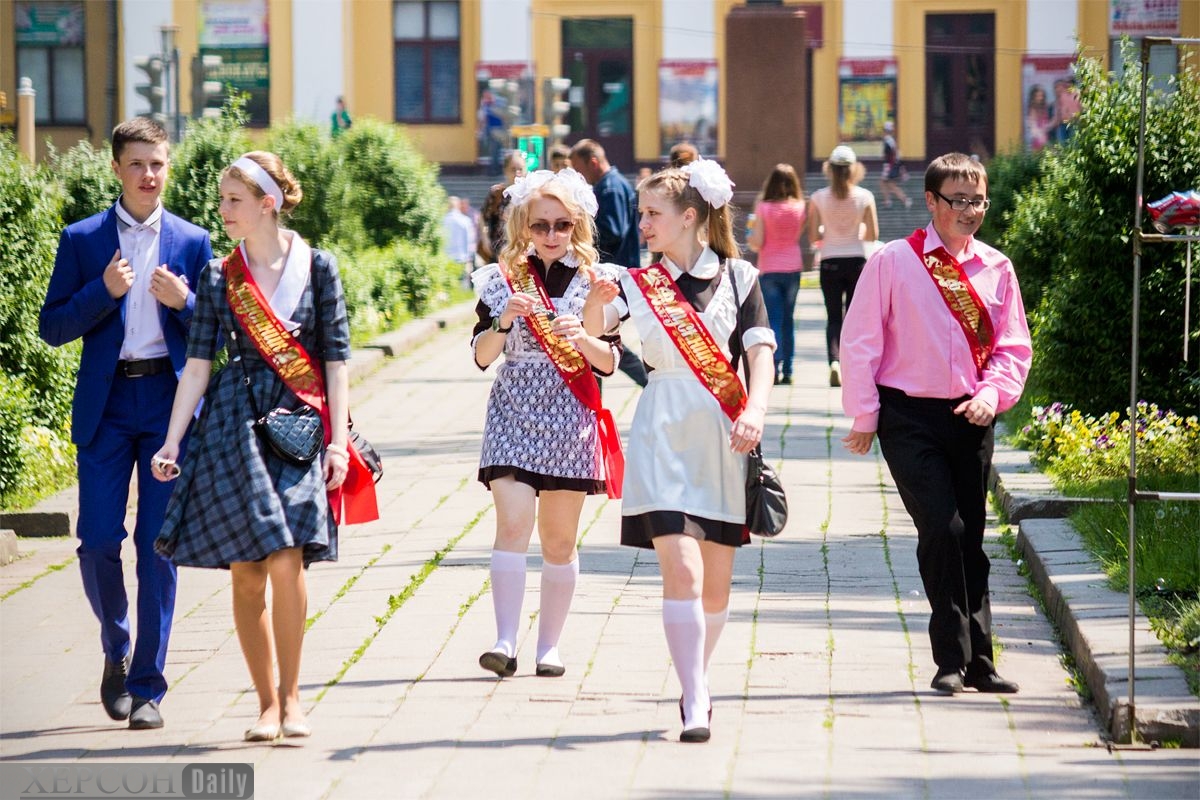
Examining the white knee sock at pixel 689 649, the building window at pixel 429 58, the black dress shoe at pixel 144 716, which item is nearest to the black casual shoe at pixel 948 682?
the white knee sock at pixel 689 649

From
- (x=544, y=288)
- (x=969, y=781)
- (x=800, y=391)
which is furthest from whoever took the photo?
(x=800, y=391)

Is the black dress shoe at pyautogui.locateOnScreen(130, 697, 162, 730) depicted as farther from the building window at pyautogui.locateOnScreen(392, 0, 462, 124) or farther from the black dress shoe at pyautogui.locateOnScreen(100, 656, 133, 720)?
the building window at pyautogui.locateOnScreen(392, 0, 462, 124)

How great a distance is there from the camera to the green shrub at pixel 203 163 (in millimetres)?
15672

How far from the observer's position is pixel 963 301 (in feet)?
20.1

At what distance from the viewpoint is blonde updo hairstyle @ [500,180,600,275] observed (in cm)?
631

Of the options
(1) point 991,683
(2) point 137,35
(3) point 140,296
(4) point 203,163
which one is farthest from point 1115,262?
(2) point 137,35

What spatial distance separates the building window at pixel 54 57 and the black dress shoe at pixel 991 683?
149 ft

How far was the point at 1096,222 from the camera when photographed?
420 inches

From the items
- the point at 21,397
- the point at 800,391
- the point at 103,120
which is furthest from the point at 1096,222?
the point at 103,120

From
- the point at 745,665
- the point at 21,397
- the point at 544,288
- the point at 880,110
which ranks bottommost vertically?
the point at 745,665

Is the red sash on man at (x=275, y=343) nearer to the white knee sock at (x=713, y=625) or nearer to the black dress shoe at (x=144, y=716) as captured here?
the black dress shoe at (x=144, y=716)

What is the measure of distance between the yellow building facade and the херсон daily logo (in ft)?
132

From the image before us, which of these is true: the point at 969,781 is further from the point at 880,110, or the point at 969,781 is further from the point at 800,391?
the point at 880,110

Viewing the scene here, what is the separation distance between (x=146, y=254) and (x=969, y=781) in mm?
2960
